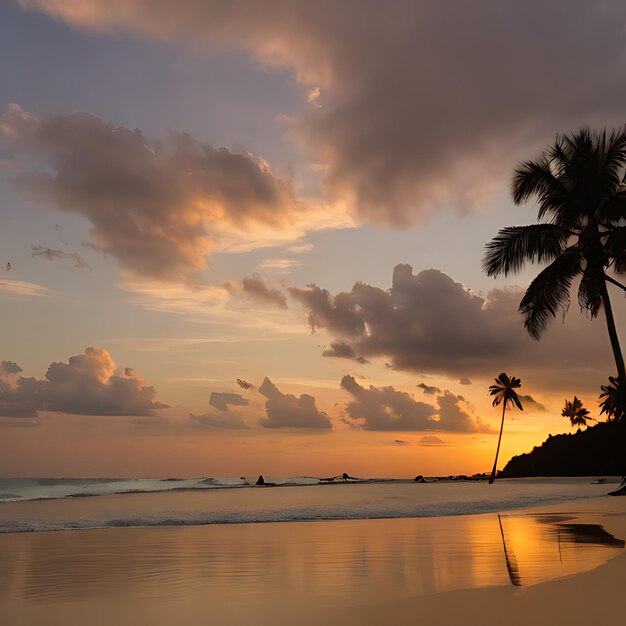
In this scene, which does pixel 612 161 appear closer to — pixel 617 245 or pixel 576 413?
pixel 617 245

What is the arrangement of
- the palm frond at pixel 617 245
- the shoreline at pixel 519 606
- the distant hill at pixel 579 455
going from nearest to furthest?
the shoreline at pixel 519 606 → the palm frond at pixel 617 245 → the distant hill at pixel 579 455

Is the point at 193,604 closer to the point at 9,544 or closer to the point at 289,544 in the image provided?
the point at 289,544

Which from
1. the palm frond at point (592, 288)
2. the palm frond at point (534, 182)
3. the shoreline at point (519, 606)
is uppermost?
the palm frond at point (534, 182)

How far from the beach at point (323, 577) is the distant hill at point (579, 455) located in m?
68.3

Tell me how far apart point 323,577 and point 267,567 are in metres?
1.31

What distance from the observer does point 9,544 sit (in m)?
12.7

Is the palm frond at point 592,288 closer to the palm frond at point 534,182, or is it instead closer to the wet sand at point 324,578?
the palm frond at point 534,182

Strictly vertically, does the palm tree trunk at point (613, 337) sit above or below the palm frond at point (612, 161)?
below

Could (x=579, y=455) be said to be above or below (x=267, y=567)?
above

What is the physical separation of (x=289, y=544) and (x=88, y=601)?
560 centimetres

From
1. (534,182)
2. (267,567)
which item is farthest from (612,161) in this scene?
(267,567)

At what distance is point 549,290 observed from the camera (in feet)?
78.1

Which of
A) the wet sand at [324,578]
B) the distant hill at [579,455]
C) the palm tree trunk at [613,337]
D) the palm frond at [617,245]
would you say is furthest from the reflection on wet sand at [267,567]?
the distant hill at [579,455]

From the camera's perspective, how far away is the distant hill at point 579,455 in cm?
7744
